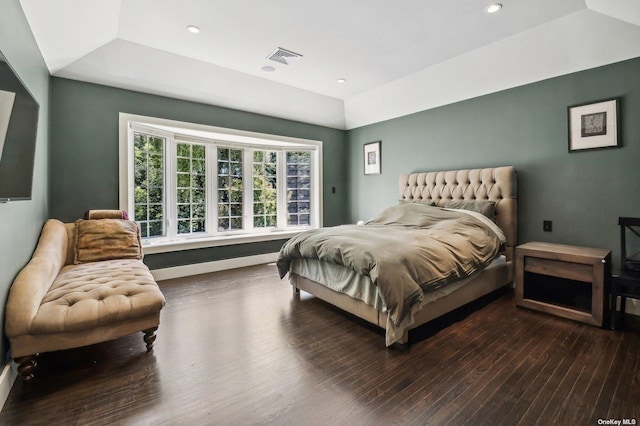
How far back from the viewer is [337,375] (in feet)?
5.94

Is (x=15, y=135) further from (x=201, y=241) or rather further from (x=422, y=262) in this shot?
(x=422, y=262)

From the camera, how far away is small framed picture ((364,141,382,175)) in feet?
16.8

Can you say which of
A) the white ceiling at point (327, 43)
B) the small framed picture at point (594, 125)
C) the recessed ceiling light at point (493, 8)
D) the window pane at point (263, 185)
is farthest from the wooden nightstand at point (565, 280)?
the window pane at point (263, 185)

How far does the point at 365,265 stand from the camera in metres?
2.18

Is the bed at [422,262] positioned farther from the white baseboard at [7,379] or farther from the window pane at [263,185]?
the white baseboard at [7,379]

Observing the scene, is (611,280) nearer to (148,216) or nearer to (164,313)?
(164,313)

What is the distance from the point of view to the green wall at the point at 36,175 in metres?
1.68

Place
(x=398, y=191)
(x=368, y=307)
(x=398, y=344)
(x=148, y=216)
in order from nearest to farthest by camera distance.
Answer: (x=398, y=344), (x=368, y=307), (x=148, y=216), (x=398, y=191)

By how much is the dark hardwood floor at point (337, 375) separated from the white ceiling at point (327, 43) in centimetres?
257

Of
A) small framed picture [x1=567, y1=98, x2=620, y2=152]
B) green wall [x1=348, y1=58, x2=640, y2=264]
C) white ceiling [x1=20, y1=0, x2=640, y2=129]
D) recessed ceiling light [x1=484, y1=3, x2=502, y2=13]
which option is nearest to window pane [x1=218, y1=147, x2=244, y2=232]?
white ceiling [x1=20, y1=0, x2=640, y2=129]

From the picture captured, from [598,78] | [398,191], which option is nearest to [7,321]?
[398,191]

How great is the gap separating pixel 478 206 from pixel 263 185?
11.0 ft

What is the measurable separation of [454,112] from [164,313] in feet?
14.4

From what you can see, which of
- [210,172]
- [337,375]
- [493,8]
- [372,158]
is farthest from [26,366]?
[372,158]
